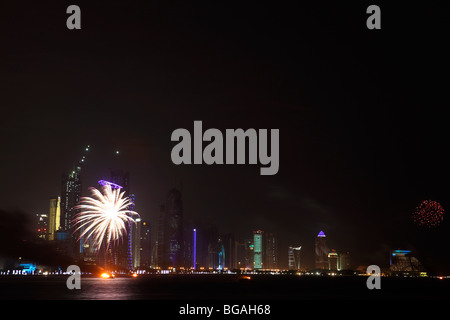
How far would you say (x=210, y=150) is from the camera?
6825 centimetres
